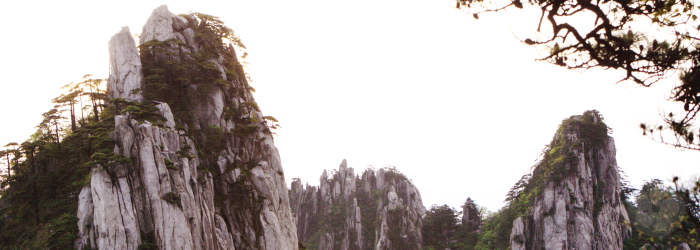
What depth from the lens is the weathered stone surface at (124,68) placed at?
867 inches

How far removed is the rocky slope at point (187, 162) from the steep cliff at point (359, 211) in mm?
33122

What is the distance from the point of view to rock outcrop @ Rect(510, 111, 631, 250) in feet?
143

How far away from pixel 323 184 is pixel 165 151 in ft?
186

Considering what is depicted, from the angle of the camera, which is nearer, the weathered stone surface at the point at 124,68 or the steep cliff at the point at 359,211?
the weathered stone surface at the point at 124,68

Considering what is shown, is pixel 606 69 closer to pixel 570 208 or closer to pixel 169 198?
pixel 169 198

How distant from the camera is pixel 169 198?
1767 centimetres

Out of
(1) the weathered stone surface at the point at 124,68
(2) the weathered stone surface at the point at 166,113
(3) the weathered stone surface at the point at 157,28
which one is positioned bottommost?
(2) the weathered stone surface at the point at 166,113

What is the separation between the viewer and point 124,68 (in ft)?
73.2

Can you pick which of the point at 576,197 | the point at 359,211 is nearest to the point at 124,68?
the point at 359,211

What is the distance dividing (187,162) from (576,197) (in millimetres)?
46469

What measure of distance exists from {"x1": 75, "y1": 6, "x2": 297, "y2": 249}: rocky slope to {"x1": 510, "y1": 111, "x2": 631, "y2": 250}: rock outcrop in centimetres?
3493

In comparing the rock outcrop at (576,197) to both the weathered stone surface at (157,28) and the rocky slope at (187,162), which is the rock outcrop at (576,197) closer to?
the rocky slope at (187,162)

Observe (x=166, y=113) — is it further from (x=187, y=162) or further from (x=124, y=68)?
(x=124, y=68)

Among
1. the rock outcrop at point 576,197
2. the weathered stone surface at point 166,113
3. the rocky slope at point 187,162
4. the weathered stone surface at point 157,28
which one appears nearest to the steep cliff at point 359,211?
the rock outcrop at point 576,197
